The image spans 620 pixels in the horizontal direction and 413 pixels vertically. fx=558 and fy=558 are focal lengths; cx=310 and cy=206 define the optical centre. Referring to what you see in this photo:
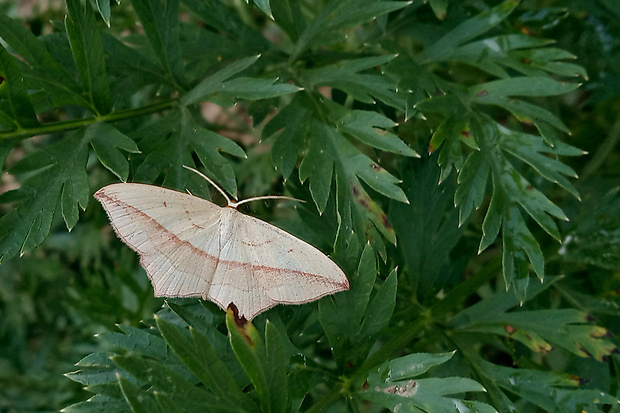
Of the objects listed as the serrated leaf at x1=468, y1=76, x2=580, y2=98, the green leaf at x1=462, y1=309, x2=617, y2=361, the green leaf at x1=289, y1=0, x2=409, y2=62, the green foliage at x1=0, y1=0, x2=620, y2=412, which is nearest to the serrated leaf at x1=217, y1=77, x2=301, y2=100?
the green foliage at x1=0, y1=0, x2=620, y2=412

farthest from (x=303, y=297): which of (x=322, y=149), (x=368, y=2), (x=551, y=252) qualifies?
A: (x=551, y=252)

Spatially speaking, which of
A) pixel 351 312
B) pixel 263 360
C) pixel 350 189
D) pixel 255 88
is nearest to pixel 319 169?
pixel 350 189

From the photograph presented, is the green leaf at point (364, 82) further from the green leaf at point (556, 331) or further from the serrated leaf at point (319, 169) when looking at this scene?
the green leaf at point (556, 331)

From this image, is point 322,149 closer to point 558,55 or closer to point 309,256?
point 309,256

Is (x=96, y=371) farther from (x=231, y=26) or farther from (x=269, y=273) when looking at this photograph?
(x=231, y=26)

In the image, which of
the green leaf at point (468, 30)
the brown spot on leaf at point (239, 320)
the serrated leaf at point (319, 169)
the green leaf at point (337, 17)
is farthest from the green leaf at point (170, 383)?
the green leaf at point (468, 30)

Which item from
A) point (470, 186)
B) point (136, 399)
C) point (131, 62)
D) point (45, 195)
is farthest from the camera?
point (131, 62)
